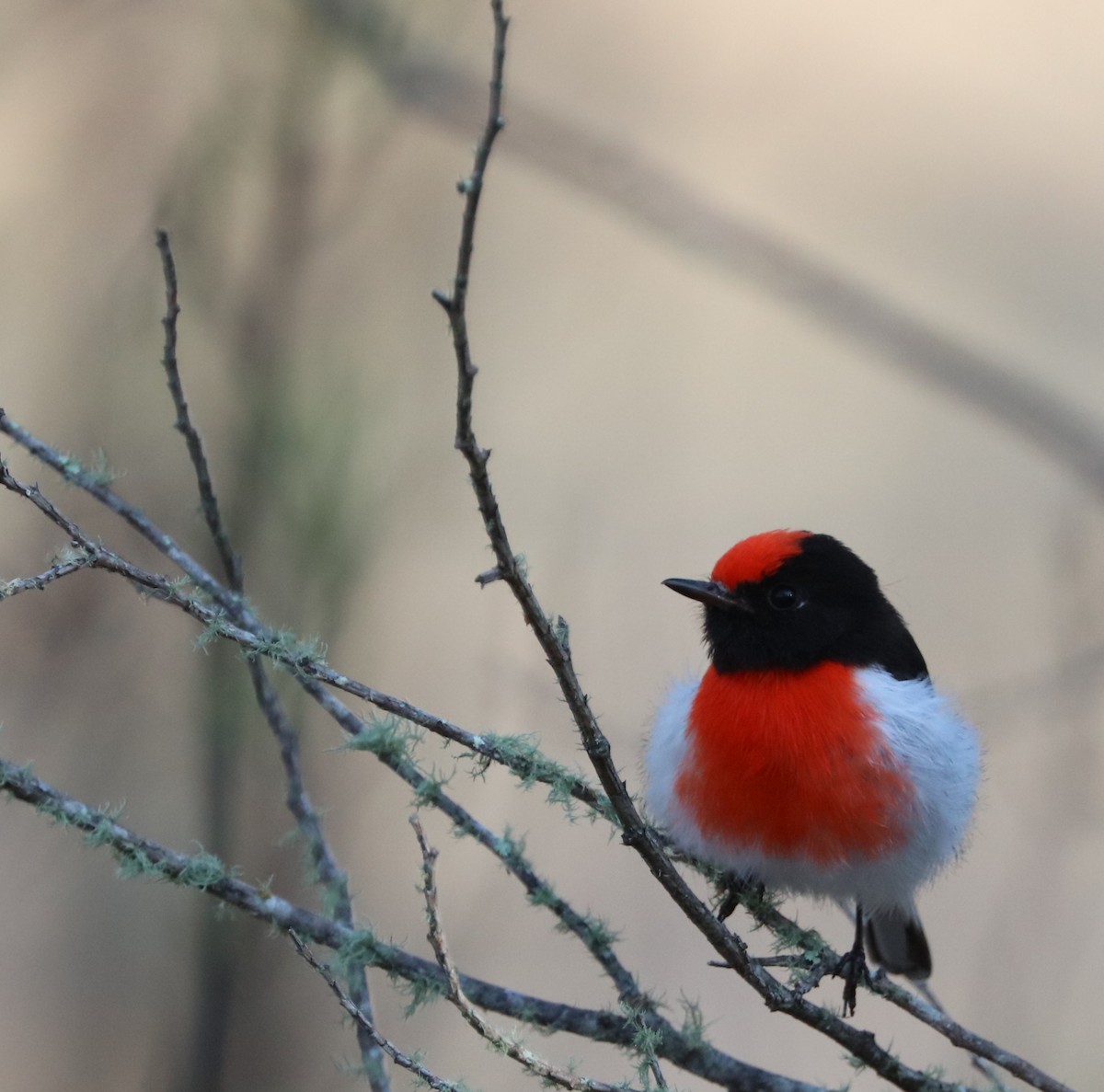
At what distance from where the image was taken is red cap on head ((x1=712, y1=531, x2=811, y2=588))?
208cm

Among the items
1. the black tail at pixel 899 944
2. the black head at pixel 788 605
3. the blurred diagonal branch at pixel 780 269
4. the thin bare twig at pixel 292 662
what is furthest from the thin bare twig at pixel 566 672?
the blurred diagonal branch at pixel 780 269

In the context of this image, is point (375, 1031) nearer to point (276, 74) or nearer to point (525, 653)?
point (276, 74)

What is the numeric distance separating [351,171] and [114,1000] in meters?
1.96

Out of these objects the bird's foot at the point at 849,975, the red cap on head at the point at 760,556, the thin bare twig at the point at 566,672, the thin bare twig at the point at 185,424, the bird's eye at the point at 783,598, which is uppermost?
the red cap on head at the point at 760,556

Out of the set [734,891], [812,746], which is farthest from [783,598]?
[734,891]

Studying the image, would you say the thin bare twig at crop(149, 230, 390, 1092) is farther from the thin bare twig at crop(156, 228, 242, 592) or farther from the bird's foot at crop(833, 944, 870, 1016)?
the bird's foot at crop(833, 944, 870, 1016)

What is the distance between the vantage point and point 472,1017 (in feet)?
3.83

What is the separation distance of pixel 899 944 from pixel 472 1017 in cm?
143

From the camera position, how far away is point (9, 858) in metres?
2.92

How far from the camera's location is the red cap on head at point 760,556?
6.83 feet

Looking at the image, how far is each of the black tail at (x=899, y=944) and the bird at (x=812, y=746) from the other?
15cm

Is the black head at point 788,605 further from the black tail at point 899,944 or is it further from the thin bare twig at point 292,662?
the thin bare twig at point 292,662

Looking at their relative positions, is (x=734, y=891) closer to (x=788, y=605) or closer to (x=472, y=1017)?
(x=788, y=605)

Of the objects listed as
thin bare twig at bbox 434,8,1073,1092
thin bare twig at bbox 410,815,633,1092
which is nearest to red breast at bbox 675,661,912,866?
thin bare twig at bbox 434,8,1073,1092
